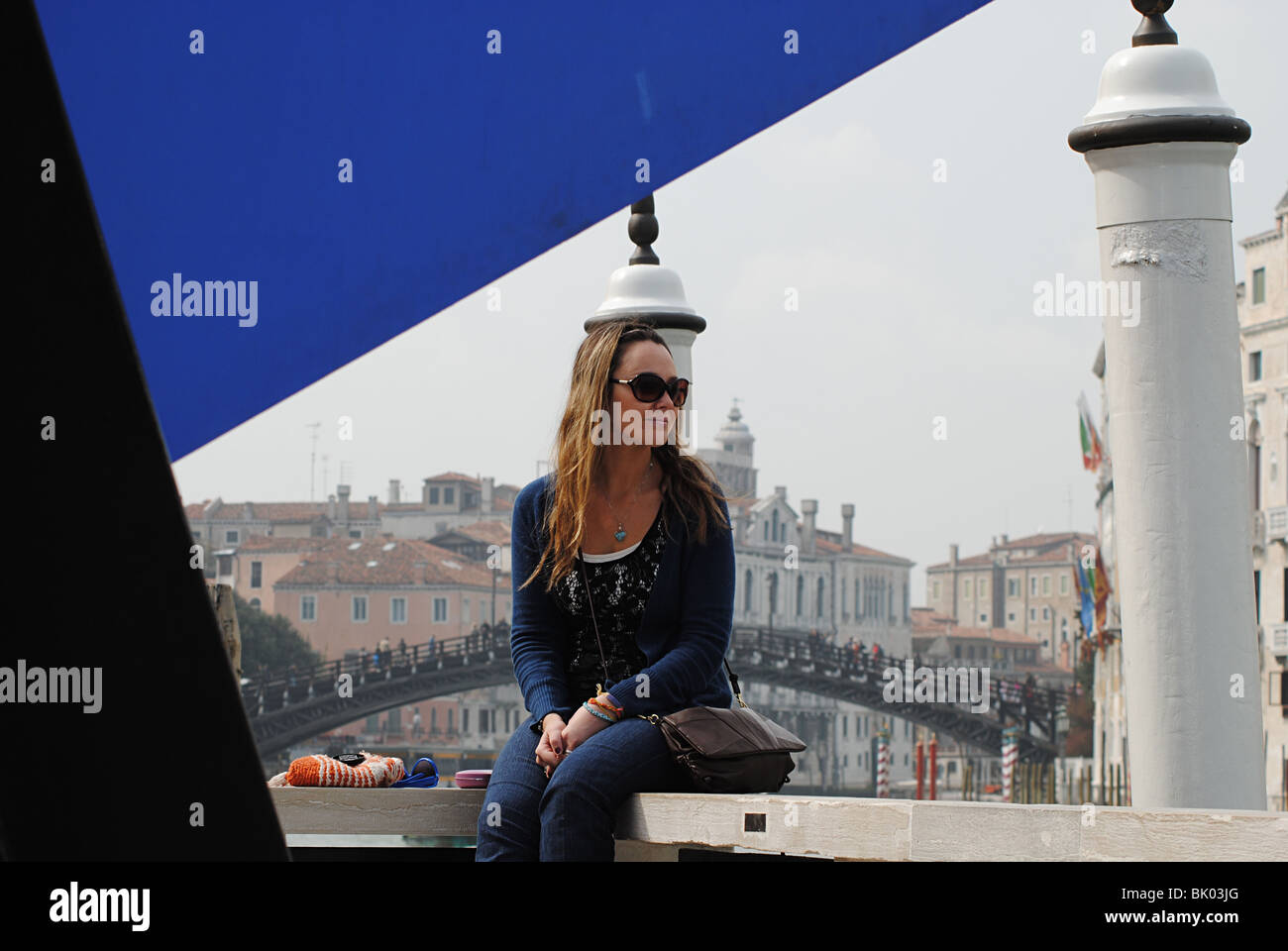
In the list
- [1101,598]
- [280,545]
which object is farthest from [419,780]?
[280,545]

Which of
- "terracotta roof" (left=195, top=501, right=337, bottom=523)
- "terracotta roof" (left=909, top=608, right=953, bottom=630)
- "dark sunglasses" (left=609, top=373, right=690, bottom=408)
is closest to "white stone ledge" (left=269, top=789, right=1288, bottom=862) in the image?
"dark sunglasses" (left=609, top=373, right=690, bottom=408)

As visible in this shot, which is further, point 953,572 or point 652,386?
point 953,572

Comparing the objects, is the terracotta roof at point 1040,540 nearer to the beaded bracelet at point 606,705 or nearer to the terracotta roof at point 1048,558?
the terracotta roof at point 1048,558

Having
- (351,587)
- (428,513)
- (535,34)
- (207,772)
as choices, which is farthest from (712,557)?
(428,513)

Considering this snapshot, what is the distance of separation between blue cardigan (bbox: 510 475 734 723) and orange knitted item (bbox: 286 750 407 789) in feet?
1.14

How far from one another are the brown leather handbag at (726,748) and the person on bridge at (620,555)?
64 millimetres

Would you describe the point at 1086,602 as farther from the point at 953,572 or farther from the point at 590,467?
the point at 953,572

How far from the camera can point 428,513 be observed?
6844cm

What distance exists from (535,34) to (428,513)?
66.1 meters

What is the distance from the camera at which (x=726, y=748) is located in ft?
6.33

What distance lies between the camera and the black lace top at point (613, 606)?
2.11m

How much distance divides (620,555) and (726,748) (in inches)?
12.1

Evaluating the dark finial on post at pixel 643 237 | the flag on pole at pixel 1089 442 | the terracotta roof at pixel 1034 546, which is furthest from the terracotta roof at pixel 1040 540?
the dark finial on post at pixel 643 237
